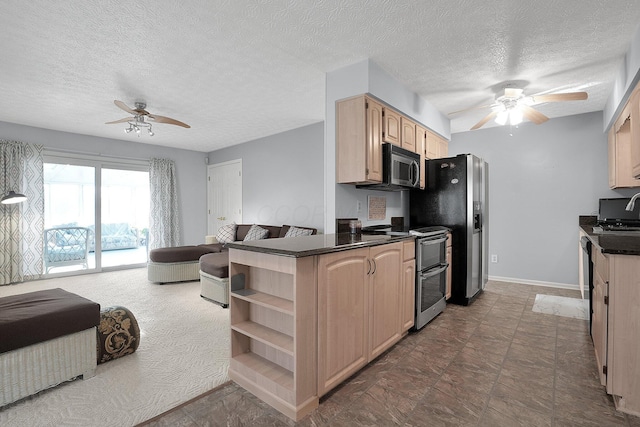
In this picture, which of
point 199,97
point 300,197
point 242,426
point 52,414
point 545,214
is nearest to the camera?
point 242,426

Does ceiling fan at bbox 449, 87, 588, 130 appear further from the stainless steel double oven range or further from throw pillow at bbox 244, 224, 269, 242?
throw pillow at bbox 244, 224, 269, 242

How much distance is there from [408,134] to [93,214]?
562cm

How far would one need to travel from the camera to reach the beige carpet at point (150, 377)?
1.67 meters

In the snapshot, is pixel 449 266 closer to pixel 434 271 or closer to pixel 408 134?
Answer: pixel 434 271

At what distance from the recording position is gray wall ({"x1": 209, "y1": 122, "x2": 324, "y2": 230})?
15.9 ft

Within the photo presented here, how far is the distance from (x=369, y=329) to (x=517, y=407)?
918 millimetres

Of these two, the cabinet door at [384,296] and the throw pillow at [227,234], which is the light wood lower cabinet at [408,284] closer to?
the cabinet door at [384,296]

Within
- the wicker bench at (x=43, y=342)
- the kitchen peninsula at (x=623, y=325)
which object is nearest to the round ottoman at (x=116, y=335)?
the wicker bench at (x=43, y=342)

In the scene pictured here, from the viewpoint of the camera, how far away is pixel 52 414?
168 centimetres

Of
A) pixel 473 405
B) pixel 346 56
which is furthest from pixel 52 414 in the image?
pixel 346 56

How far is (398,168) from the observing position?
2.95 metres

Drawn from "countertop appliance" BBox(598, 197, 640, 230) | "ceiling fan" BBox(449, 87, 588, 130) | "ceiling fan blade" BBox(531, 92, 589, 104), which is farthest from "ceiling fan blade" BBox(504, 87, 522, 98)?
"countertop appliance" BBox(598, 197, 640, 230)

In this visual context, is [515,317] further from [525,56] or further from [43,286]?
[43,286]

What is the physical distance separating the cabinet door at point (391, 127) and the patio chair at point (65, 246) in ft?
18.2
